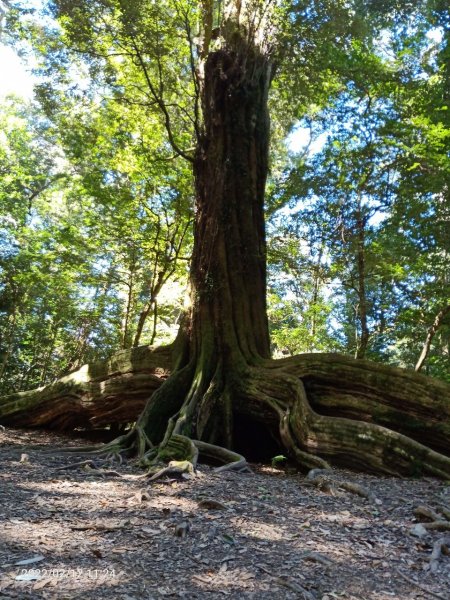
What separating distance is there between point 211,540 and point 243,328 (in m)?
4.30

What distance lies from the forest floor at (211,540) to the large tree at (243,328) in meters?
1.11

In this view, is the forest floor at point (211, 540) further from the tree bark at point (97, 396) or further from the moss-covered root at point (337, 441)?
the tree bark at point (97, 396)

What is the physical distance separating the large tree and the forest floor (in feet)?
3.65

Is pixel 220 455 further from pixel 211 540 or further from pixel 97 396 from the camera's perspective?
pixel 97 396

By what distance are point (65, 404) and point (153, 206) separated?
5.72 meters

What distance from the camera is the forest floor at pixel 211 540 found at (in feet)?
6.91

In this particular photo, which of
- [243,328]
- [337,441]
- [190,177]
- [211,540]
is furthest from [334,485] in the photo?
[190,177]

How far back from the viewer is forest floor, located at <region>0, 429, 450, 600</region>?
2.11 m

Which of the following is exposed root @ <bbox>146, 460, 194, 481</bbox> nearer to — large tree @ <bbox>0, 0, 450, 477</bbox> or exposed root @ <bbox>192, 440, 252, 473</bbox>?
large tree @ <bbox>0, 0, 450, 477</bbox>

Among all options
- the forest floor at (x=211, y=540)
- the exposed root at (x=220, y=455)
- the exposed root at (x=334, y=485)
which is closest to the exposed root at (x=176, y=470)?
the forest floor at (x=211, y=540)

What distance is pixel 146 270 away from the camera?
13.8 meters

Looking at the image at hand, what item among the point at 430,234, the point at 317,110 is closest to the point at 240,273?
the point at 430,234

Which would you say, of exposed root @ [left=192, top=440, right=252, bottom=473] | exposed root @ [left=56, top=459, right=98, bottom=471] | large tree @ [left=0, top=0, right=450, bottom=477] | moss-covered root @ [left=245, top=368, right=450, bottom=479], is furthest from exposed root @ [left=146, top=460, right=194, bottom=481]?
moss-covered root @ [left=245, top=368, right=450, bottom=479]

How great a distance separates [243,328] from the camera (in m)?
6.80
